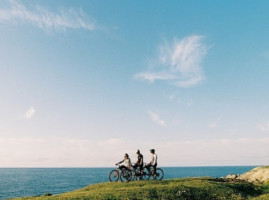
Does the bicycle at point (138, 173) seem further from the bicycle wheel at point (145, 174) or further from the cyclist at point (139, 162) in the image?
the cyclist at point (139, 162)

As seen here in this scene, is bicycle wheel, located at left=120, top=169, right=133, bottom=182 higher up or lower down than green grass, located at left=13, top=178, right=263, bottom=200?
higher up

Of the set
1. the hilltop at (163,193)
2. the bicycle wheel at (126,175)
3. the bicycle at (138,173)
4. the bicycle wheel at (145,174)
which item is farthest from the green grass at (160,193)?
the bicycle wheel at (145,174)

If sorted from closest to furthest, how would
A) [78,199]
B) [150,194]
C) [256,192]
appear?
[78,199] < [150,194] < [256,192]

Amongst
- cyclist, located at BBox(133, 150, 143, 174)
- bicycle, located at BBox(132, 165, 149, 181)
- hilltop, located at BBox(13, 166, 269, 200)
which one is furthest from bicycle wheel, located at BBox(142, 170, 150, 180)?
hilltop, located at BBox(13, 166, 269, 200)

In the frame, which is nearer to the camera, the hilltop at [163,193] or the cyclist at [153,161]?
the hilltop at [163,193]

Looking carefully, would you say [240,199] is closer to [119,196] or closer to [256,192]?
[256,192]

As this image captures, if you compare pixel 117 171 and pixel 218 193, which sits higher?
pixel 117 171

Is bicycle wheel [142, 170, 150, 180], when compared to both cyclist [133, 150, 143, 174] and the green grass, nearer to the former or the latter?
cyclist [133, 150, 143, 174]

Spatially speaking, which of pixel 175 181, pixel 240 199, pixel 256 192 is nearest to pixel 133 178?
pixel 175 181

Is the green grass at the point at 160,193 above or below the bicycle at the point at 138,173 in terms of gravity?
below

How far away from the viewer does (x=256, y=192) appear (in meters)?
29.2

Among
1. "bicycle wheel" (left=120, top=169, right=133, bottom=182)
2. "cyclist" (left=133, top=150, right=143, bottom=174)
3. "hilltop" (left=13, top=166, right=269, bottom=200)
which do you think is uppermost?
"cyclist" (left=133, top=150, right=143, bottom=174)

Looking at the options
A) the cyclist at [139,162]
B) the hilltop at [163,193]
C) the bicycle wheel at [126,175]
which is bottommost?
the hilltop at [163,193]

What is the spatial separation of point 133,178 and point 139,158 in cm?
242
